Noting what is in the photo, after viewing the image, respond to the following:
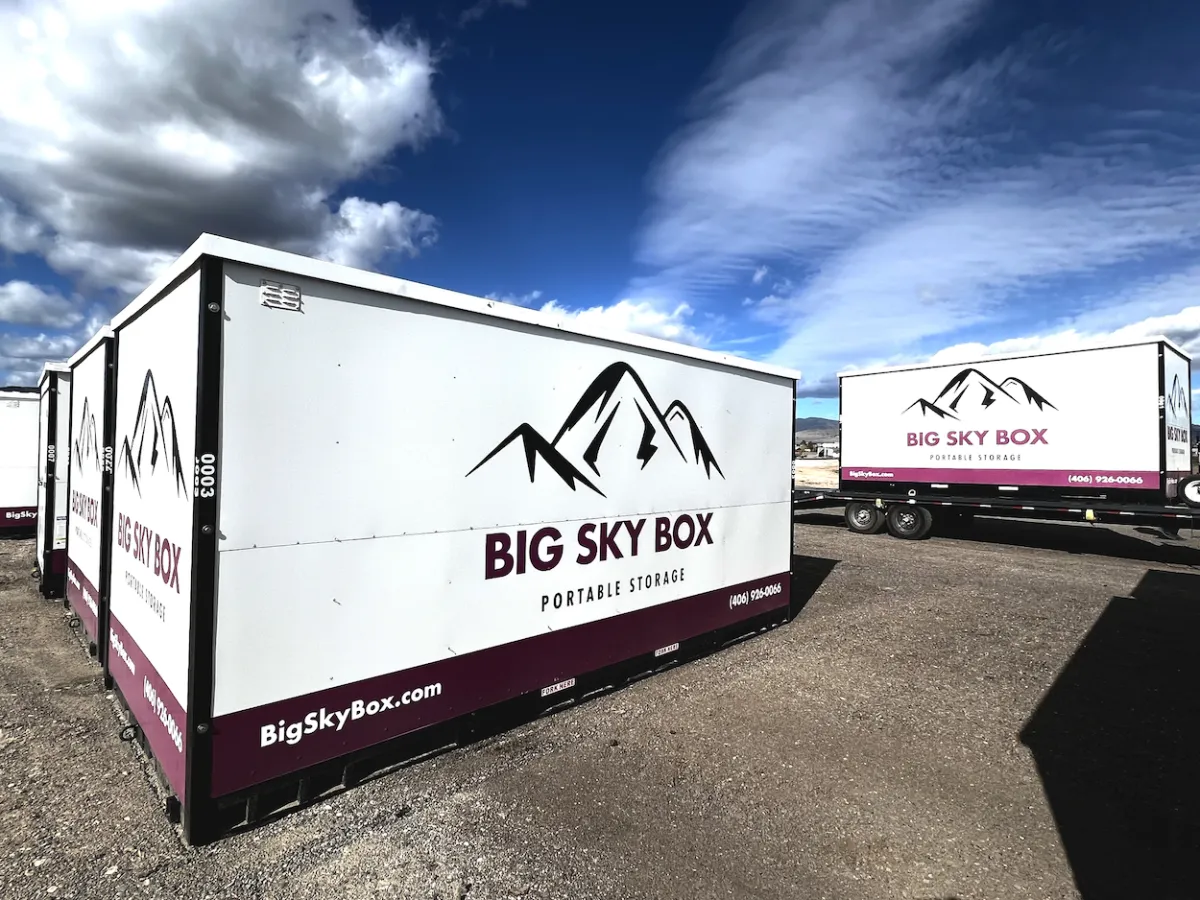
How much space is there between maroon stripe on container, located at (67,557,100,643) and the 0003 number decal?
10.1 feet

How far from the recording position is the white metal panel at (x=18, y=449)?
1082cm

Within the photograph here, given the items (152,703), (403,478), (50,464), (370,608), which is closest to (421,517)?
(403,478)

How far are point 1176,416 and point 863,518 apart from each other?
5452 mm

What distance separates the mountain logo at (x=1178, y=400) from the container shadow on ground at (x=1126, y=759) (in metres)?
5.51

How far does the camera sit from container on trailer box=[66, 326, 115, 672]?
15.5ft

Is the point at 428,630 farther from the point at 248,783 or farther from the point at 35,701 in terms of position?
the point at 35,701

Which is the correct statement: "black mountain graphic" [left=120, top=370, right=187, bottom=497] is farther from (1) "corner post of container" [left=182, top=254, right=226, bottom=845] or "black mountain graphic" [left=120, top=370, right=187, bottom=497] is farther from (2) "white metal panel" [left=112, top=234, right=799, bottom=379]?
(2) "white metal panel" [left=112, top=234, right=799, bottom=379]

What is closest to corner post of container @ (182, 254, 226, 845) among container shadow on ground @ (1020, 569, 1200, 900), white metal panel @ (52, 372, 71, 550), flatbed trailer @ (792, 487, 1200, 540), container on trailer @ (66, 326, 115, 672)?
container on trailer @ (66, 326, 115, 672)

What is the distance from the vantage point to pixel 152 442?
3.60 m

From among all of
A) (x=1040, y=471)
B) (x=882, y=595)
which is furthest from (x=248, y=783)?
(x=1040, y=471)

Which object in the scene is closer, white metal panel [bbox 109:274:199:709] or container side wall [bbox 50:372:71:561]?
white metal panel [bbox 109:274:199:709]

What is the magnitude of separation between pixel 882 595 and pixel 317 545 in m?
7.17

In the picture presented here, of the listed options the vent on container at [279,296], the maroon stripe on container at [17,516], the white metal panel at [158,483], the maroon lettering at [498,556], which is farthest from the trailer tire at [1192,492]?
the maroon stripe on container at [17,516]

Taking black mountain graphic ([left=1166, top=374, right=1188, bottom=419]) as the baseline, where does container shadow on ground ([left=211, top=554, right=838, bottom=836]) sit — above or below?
below
